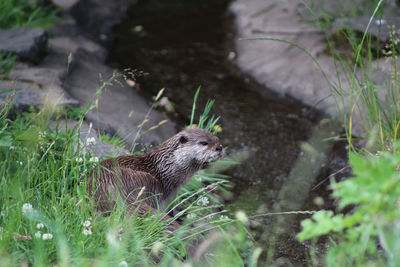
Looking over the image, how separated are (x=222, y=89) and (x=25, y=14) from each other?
2.52m

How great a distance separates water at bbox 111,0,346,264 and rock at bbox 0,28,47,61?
3.82 feet

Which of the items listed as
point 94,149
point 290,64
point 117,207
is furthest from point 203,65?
point 117,207

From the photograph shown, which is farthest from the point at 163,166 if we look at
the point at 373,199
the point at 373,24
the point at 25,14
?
the point at 25,14

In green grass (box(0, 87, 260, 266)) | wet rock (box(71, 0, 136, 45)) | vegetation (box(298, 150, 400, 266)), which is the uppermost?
vegetation (box(298, 150, 400, 266))

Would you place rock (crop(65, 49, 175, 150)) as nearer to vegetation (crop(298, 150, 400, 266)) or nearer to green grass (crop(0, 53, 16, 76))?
green grass (crop(0, 53, 16, 76))

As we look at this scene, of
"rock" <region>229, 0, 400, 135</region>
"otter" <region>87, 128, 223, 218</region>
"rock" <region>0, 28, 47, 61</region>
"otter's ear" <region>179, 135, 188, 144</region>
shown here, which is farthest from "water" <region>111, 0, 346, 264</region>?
"rock" <region>0, 28, 47, 61</region>

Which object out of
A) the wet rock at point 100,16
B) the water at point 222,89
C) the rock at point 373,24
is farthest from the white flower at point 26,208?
the wet rock at point 100,16

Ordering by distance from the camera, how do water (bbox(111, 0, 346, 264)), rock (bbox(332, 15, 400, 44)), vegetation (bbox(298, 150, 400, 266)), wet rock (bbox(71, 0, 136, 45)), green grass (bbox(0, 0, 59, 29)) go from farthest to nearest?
wet rock (bbox(71, 0, 136, 45)), green grass (bbox(0, 0, 59, 29)), rock (bbox(332, 15, 400, 44)), water (bbox(111, 0, 346, 264)), vegetation (bbox(298, 150, 400, 266))

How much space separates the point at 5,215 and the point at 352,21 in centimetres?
446

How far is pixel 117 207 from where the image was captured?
9.14 feet

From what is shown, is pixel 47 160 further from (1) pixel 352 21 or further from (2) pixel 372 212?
(1) pixel 352 21

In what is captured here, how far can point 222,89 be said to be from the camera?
6168 mm

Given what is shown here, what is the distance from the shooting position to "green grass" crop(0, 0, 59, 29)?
6.14 meters

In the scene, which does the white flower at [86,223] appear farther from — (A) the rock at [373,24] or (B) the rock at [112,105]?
(A) the rock at [373,24]
